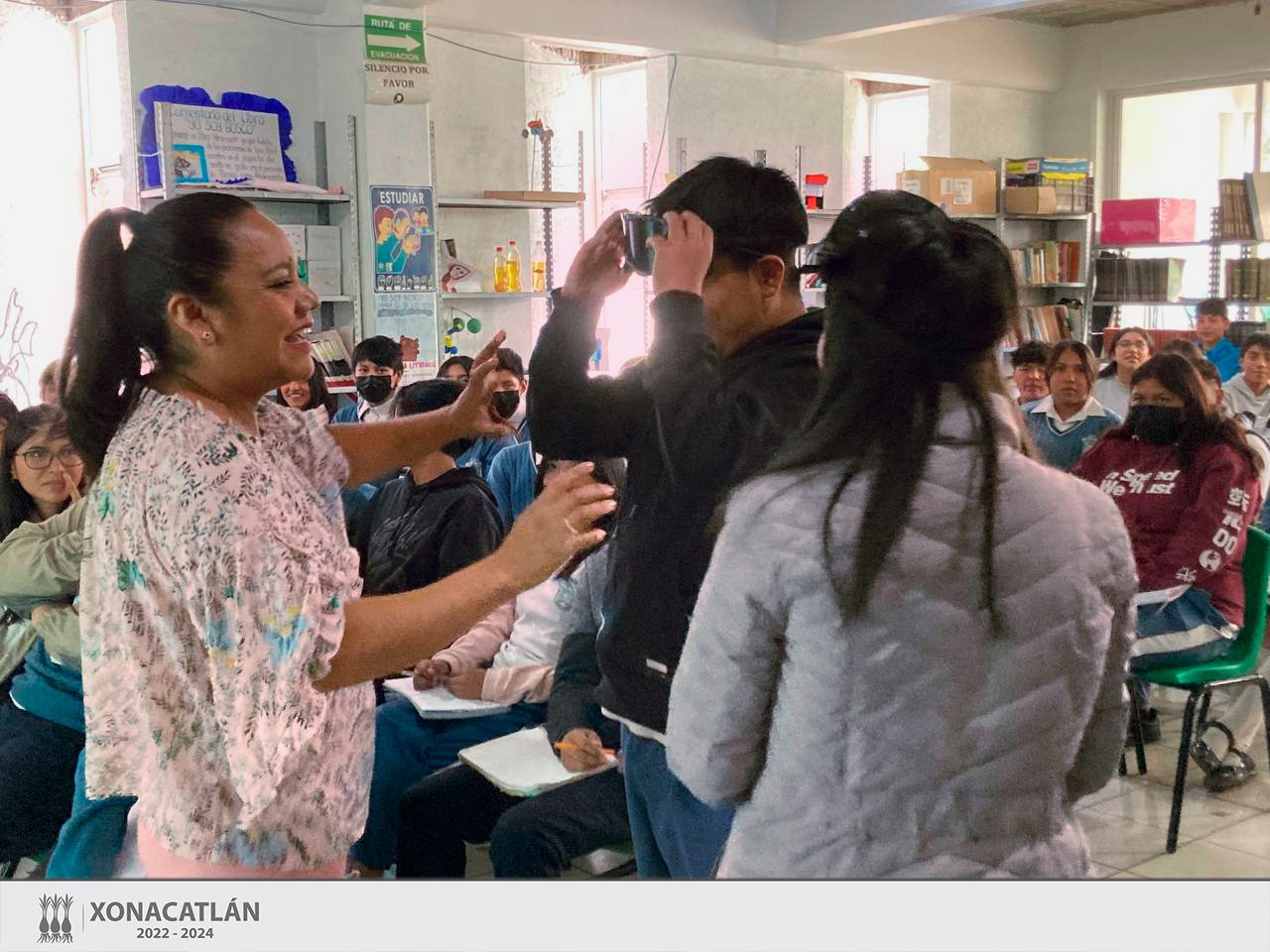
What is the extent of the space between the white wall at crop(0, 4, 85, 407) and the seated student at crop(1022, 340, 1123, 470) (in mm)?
2632

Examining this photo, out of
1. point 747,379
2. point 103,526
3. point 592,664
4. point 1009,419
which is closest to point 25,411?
point 592,664

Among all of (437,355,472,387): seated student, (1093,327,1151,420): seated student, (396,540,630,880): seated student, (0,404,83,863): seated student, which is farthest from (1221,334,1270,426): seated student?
(0,404,83,863): seated student

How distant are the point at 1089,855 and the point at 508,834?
1023 millimetres

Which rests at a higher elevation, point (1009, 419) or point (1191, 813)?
point (1009, 419)

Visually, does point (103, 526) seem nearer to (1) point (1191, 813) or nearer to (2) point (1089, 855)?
(2) point (1089, 855)

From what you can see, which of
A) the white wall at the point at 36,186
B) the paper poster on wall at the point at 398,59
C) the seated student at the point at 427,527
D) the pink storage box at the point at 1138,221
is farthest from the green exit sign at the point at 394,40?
the pink storage box at the point at 1138,221

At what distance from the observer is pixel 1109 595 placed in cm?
130

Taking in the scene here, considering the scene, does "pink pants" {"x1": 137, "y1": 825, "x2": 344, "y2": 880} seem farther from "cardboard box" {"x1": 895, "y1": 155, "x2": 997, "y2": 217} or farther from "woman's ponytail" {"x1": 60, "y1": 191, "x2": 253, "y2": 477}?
"cardboard box" {"x1": 895, "y1": 155, "x2": 997, "y2": 217}

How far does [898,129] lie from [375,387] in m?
1.82

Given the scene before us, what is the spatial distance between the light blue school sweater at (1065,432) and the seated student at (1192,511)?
65 millimetres

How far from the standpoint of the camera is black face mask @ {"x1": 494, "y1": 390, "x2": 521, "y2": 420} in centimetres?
200

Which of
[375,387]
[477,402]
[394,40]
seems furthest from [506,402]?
[394,40]

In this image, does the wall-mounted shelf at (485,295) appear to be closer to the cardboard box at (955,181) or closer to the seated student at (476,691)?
the cardboard box at (955,181)

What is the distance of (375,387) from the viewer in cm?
353
